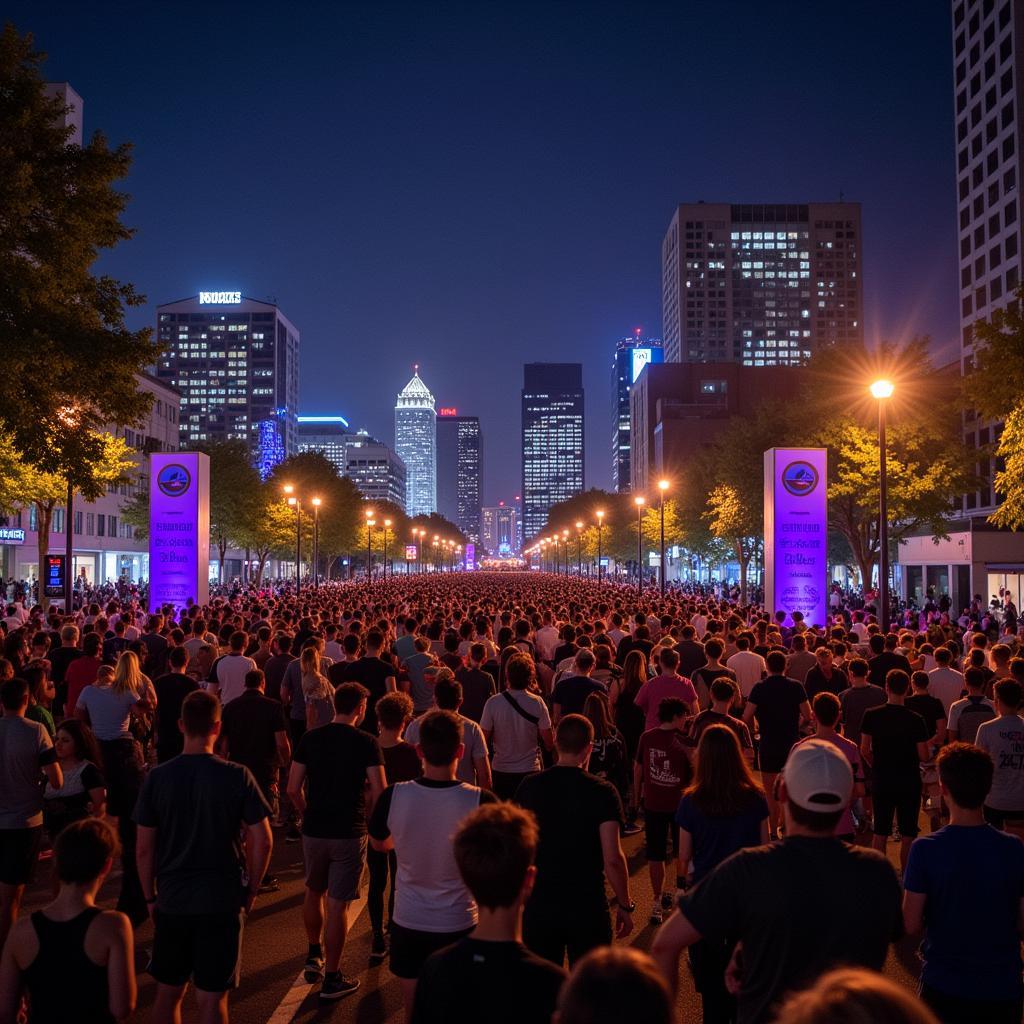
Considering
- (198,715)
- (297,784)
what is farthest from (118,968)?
(297,784)

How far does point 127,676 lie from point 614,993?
7420 mm

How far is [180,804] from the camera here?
5.05 m

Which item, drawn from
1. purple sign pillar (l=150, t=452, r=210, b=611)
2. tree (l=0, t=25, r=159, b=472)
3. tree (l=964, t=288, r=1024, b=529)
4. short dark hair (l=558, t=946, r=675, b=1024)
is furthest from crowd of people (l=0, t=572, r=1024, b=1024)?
purple sign pillar (l=150, t=452, r=210, b=611)

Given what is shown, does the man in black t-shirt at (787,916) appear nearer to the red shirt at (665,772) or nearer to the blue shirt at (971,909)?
the blue shirt at (971,909)

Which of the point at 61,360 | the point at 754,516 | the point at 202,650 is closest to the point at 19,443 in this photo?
the point at 61,360

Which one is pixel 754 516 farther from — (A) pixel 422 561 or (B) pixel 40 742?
(A) pixel 422 561

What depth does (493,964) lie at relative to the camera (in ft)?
9.37

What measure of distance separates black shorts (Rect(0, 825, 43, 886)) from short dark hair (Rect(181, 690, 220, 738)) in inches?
94.1

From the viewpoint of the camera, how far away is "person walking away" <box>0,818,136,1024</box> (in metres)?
3.62

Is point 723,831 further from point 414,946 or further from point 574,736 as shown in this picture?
point 414,946

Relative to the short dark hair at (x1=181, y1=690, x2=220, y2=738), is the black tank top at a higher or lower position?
lower

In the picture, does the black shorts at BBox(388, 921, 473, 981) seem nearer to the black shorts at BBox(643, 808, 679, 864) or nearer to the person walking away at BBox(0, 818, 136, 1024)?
the person walking away at BBox(0, 818, 136, 1024)

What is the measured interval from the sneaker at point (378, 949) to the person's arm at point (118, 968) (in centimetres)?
338

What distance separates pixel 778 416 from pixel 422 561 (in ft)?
429
